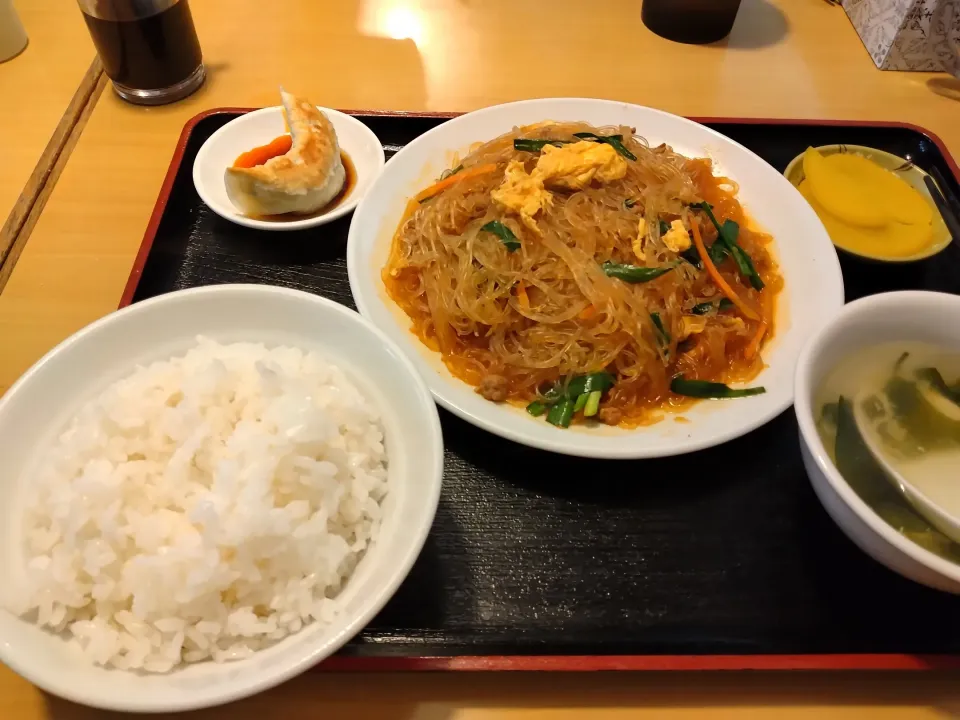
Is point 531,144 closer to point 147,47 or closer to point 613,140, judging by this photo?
point 613,140

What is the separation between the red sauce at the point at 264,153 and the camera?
2361mm

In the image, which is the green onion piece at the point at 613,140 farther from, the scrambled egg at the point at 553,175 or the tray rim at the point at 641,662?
the tray rim at the point at 641,662

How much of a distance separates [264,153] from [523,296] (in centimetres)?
118

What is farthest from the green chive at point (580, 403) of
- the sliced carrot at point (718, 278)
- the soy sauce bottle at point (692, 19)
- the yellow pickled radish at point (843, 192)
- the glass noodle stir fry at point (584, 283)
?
the soy sauce bottle at point (692, 19)

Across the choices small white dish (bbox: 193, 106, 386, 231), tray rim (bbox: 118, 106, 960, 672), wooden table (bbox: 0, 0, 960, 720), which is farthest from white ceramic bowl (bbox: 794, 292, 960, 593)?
wooden table (bbox: 0, 0, 960, 720)

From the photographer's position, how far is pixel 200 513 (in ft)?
3.77

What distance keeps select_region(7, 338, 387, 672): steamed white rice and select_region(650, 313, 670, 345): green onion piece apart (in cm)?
85

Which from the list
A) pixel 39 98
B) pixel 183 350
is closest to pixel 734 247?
pixel 183 350

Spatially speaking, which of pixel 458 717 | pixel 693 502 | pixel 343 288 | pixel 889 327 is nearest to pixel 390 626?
pixel 458 717

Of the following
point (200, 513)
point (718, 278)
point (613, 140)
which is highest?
point (200, 513)

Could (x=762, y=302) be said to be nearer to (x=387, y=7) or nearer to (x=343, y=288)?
(x=343, y=288)

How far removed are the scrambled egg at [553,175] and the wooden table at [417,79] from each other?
1.00m

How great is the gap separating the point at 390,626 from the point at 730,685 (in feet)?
2.36

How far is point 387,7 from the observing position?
3365mm
